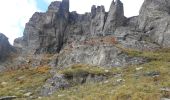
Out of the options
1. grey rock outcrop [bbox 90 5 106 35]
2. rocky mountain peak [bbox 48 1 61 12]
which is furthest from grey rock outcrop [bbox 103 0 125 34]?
rocky mountain peak [bbox 48 1 61 12]

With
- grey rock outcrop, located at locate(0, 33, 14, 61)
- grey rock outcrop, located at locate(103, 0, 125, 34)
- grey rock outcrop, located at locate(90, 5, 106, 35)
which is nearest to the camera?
grey rock outcrop, located at locate(103, 0, 125, 34)

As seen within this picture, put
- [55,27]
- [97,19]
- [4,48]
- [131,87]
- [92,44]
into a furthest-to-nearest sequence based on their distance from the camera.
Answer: [55,27] → [4,48] → [97,19] → [92,44] → [131,87]

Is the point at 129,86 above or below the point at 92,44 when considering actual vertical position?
below

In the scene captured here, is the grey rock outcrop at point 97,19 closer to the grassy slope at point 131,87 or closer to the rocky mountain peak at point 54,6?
the rocky mountain peak at point 54,6

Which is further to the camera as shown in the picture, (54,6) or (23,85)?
(54,6)

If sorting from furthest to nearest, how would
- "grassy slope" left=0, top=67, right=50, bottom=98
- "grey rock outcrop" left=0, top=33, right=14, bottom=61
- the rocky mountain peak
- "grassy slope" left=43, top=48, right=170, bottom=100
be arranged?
the rocky mountain peak < "grey rock outcrop" left=0, top=33, right=14, bottom=61 < "grassy slope" left=0, top=67, right=50, bottom=98 < "grassy slope" left=43, top=48, right=170, bottom=100

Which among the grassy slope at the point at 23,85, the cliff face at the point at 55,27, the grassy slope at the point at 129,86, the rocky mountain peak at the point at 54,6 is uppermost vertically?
the rocky mountain peak at the point at 54,6

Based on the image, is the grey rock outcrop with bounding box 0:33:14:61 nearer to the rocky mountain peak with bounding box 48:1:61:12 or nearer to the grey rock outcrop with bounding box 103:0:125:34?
the rocky mountain peak with bounding box 48:1:61:12

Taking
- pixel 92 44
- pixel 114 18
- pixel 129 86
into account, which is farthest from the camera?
pixel 114 18

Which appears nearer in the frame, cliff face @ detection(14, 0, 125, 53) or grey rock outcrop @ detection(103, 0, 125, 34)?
grey rock outcrop @ detection(103, 0, 125, 34)

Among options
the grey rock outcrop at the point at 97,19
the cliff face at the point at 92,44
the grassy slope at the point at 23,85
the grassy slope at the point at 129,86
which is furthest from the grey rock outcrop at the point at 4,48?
the grassy slope at the point at 129,86

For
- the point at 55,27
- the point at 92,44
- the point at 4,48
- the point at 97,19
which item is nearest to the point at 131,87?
the point at 92,44

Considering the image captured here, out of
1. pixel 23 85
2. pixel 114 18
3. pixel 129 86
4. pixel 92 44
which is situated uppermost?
pixel 114 18

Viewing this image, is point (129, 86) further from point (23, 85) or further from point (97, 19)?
point (97, 19)
